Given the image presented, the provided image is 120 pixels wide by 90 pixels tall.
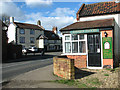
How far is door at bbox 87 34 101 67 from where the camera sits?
33.5 feet

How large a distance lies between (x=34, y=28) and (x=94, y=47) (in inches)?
1621

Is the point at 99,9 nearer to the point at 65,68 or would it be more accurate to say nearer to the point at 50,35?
the point at 65,68

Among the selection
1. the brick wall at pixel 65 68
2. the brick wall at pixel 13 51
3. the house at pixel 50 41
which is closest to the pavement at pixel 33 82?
the brick wall at pixel 65 68

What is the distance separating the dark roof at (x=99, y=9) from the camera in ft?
53.1

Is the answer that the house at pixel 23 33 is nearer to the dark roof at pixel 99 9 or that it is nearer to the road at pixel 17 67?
the road at pixel 17 67

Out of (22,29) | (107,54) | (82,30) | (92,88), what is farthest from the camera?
(22,29)

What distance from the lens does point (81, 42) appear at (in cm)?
1071

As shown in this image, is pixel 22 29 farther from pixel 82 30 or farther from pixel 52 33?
pixel 82 30

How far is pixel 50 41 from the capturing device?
178ft

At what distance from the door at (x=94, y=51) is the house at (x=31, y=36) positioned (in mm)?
37374

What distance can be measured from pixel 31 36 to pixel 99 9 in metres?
35.1

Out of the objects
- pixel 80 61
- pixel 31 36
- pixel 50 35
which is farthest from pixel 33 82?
pixel 50 35

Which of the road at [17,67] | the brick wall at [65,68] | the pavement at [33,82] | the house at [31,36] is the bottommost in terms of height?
the road at [17,67]

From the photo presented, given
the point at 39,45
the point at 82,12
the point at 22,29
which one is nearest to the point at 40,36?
the point at 39,45
